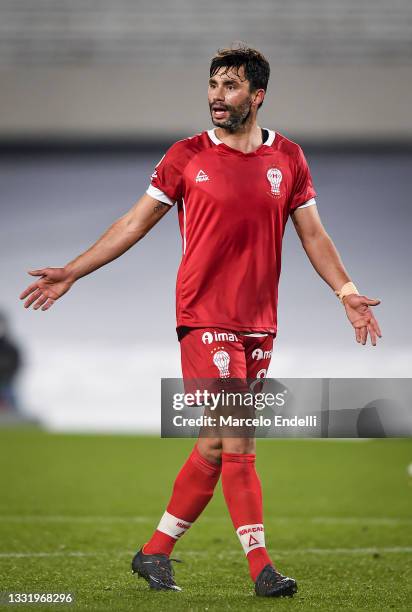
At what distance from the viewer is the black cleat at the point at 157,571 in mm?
3615

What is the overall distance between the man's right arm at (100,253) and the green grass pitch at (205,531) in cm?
99

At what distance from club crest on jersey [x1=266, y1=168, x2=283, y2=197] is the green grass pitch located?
1338mm

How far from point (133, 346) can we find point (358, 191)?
156 inches

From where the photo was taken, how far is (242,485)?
3.48 metres

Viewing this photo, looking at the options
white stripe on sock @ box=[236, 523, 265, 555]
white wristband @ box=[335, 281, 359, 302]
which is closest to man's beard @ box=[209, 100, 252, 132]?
white wristband @ box=[335, 281, 359, 302]

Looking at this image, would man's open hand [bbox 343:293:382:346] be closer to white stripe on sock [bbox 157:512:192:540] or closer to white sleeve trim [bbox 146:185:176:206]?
white sleeve trim [bbox 146:185:176:206]

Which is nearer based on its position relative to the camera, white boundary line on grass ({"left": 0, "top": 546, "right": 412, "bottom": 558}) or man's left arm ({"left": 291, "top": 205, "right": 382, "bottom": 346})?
man's left arm ({"left": 291, "top": 205, "right": 382, "bottom": 346})

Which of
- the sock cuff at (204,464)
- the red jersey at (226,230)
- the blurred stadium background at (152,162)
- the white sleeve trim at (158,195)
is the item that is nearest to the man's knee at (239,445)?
the sock cuff at (204,464)

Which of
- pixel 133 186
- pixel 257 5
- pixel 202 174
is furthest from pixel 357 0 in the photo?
pixel 202 174

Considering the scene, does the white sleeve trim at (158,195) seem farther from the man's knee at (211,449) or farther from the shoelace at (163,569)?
the shoelace at (163,569)

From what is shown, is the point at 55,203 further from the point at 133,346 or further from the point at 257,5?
the point at 257,5

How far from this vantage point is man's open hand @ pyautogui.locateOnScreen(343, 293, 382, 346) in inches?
140

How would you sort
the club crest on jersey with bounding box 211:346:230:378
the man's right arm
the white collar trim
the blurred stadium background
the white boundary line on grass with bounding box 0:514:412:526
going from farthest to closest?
the blurred stadium background
the white boundary line on grass with bounding box 0:514:412:526
the white collar trim
the man's right arm
the club crest on jersey with bounding box 211:346:230:378

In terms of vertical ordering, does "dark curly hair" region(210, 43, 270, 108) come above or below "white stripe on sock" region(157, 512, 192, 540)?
above
